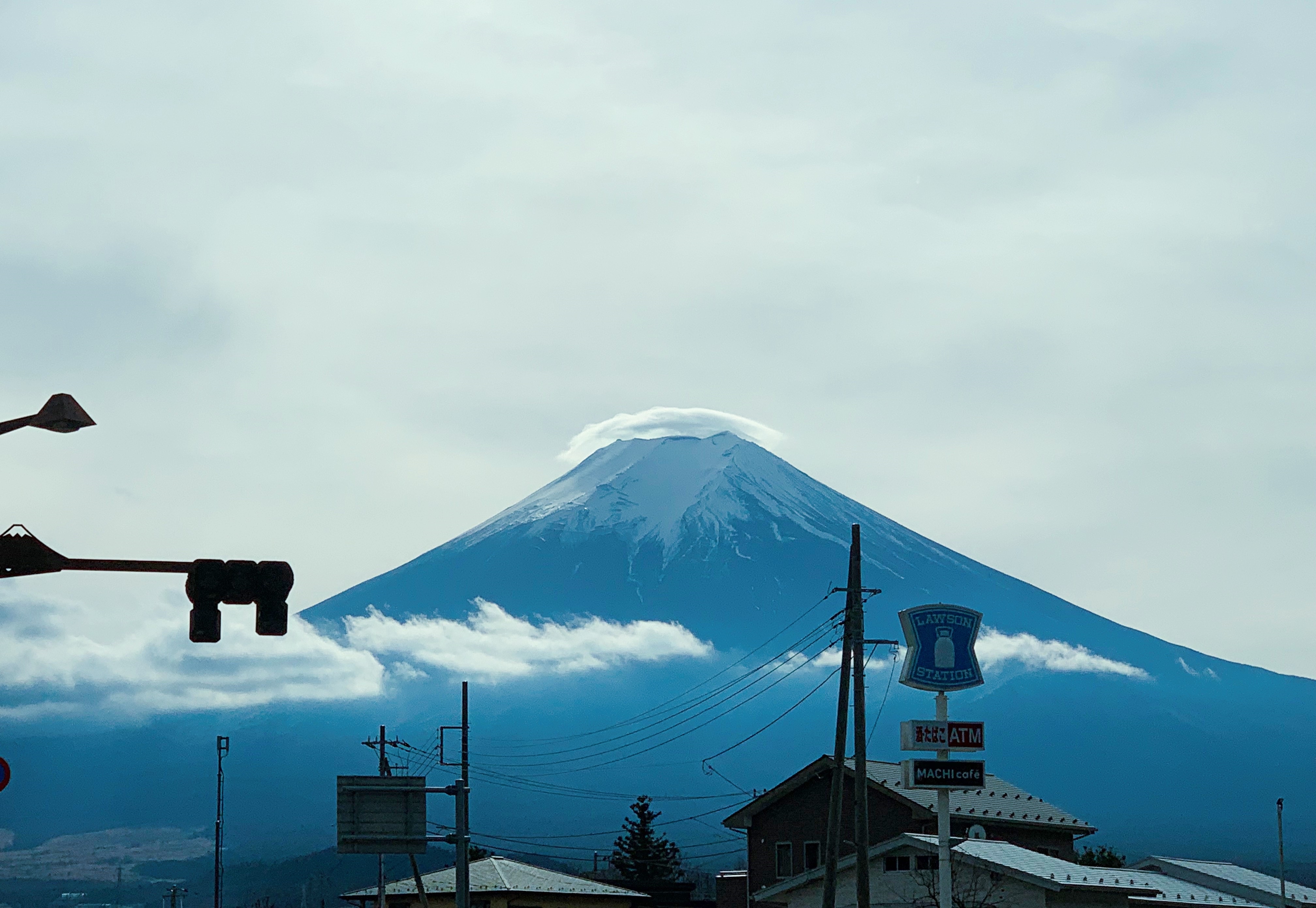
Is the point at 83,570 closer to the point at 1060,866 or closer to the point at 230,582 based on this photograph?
the point at 230,582

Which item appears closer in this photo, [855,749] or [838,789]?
[855,749]

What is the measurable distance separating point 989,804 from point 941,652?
2244cm

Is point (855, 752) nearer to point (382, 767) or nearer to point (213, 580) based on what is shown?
point (213, 580)

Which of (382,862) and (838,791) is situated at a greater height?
(838,791)

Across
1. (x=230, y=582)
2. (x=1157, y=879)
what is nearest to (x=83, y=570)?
(x=230, y=582)

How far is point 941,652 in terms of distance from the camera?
3684cm

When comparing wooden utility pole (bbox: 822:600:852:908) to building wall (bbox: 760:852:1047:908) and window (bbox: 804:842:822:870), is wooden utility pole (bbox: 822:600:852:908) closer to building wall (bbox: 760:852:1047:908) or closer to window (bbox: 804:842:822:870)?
building wall (bbox: 760:852:1047:908)

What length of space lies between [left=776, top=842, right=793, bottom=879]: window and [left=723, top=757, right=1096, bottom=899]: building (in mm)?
28

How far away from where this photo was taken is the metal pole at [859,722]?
116ft

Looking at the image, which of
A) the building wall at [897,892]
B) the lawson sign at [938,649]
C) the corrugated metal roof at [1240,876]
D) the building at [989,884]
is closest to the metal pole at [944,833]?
the lawson sign at [938,649]

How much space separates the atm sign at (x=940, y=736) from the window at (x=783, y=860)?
25.1 m

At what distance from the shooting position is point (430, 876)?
6141cm

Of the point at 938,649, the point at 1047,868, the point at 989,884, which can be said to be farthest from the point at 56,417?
the point at 989,884

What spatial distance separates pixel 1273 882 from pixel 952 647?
28910mm
